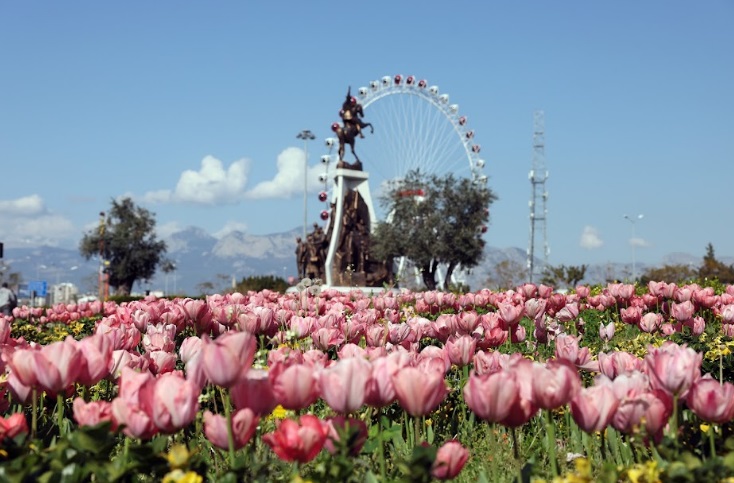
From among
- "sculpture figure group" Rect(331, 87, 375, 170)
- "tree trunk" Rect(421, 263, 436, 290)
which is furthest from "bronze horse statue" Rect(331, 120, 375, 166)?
"tree trunk" Rect(421, 263, 436, 290)

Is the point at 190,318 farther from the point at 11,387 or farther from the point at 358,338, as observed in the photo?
the point at 11,387

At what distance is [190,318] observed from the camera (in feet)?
18.9

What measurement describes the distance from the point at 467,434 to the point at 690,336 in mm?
2502

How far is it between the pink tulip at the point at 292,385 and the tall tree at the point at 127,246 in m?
64.3

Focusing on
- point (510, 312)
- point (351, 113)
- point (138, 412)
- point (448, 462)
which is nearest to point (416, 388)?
point (448, 462)

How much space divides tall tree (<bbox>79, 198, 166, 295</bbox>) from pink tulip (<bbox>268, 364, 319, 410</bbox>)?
64320mm

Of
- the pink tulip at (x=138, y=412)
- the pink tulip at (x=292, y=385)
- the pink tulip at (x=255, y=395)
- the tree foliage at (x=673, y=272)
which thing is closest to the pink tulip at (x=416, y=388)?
the pink tulip at (x=292, y=385)

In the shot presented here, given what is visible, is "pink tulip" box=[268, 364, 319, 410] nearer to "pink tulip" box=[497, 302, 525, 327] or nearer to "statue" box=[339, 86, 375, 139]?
"pink tulip" box=[497, 302, 525, 327]

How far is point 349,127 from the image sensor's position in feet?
163

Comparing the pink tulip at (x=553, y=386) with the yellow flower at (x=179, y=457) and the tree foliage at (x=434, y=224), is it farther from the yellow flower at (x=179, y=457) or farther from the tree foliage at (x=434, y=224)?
the tree foliage at (x=434, y=224)

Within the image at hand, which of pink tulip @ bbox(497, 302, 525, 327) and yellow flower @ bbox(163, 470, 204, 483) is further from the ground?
pink tulip @ bbox(497, 302, 525, 327)

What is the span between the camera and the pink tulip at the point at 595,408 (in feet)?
8.14

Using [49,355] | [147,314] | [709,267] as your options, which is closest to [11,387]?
[49,355]

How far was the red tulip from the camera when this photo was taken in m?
2.29
